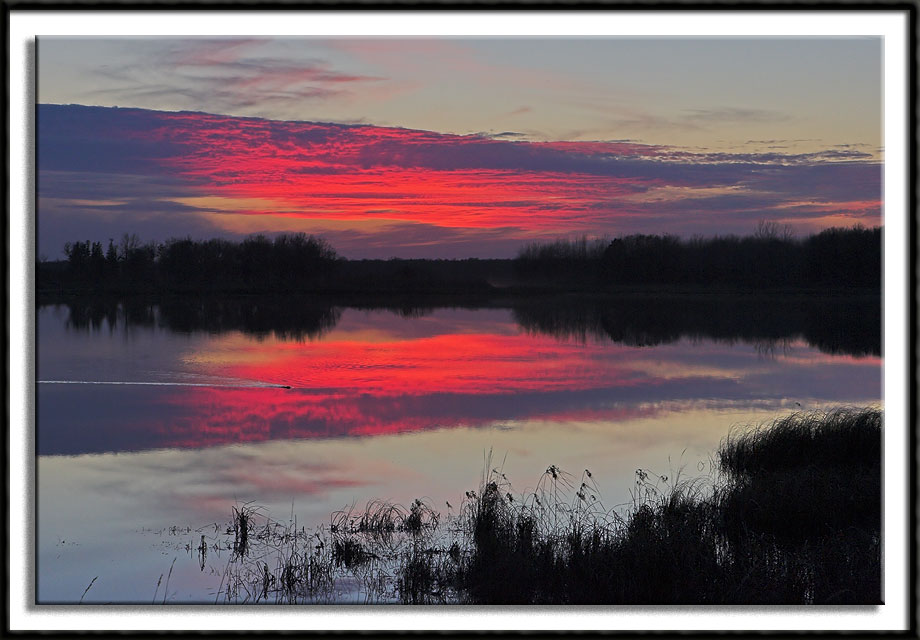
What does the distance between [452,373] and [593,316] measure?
84.0 ft

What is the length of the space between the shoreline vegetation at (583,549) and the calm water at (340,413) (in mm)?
445

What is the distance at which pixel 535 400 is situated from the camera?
16641mm

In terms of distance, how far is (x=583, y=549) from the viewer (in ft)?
22.7

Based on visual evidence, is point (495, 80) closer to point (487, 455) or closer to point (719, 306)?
point (487, 455)

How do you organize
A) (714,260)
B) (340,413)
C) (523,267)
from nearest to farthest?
1. (340,413)
2. (714,260)
3. (523,267)

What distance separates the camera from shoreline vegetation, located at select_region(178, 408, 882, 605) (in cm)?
645

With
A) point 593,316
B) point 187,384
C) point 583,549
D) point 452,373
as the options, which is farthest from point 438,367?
point 593,316

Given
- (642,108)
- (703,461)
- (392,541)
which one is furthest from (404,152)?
(392,541)

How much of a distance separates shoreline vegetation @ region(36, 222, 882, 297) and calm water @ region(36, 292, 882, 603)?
75.3 inches

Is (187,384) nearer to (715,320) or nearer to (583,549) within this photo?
(583,549)

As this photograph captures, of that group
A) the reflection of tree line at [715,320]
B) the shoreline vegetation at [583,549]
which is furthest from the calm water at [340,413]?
the shoreline vegetation at [583,549]

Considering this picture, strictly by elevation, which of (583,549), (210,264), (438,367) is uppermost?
(210,264)

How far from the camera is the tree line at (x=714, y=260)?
20.0 meters

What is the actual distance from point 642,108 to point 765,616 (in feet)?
31.5
